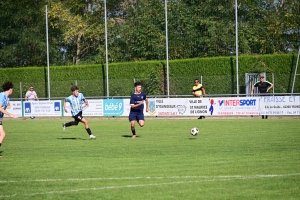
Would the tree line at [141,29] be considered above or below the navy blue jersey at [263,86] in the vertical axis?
above

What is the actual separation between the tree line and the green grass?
2173cm

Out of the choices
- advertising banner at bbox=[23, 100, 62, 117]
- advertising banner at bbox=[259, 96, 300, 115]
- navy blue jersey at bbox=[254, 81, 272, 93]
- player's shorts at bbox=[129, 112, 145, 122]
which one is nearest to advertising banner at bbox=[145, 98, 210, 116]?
navy blue jersey at bbox=[254, 81, 272, 93]

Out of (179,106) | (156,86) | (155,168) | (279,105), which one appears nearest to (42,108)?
(156,86)

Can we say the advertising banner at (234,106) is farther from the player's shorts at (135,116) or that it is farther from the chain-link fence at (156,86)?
the player's shorts at (135,116)

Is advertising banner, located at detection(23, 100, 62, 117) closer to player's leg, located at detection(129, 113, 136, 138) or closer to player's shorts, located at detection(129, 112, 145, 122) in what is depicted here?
player's shorts, located at detection(129, 112, 145, 122)

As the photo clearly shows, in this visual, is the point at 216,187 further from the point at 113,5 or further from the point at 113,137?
the point at 113,5

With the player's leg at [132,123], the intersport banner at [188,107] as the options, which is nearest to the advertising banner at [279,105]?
the intersport banner at [188,107]

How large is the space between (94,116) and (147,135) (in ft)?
53.5

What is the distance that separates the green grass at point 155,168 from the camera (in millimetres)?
10383

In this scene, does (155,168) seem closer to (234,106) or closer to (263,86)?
(234,106)

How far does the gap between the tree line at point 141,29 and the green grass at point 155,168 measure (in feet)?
71.3

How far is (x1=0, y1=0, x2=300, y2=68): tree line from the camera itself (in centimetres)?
4369

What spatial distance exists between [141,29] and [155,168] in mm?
36414

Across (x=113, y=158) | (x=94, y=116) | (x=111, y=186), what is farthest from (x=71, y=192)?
(x=94, y=116)
